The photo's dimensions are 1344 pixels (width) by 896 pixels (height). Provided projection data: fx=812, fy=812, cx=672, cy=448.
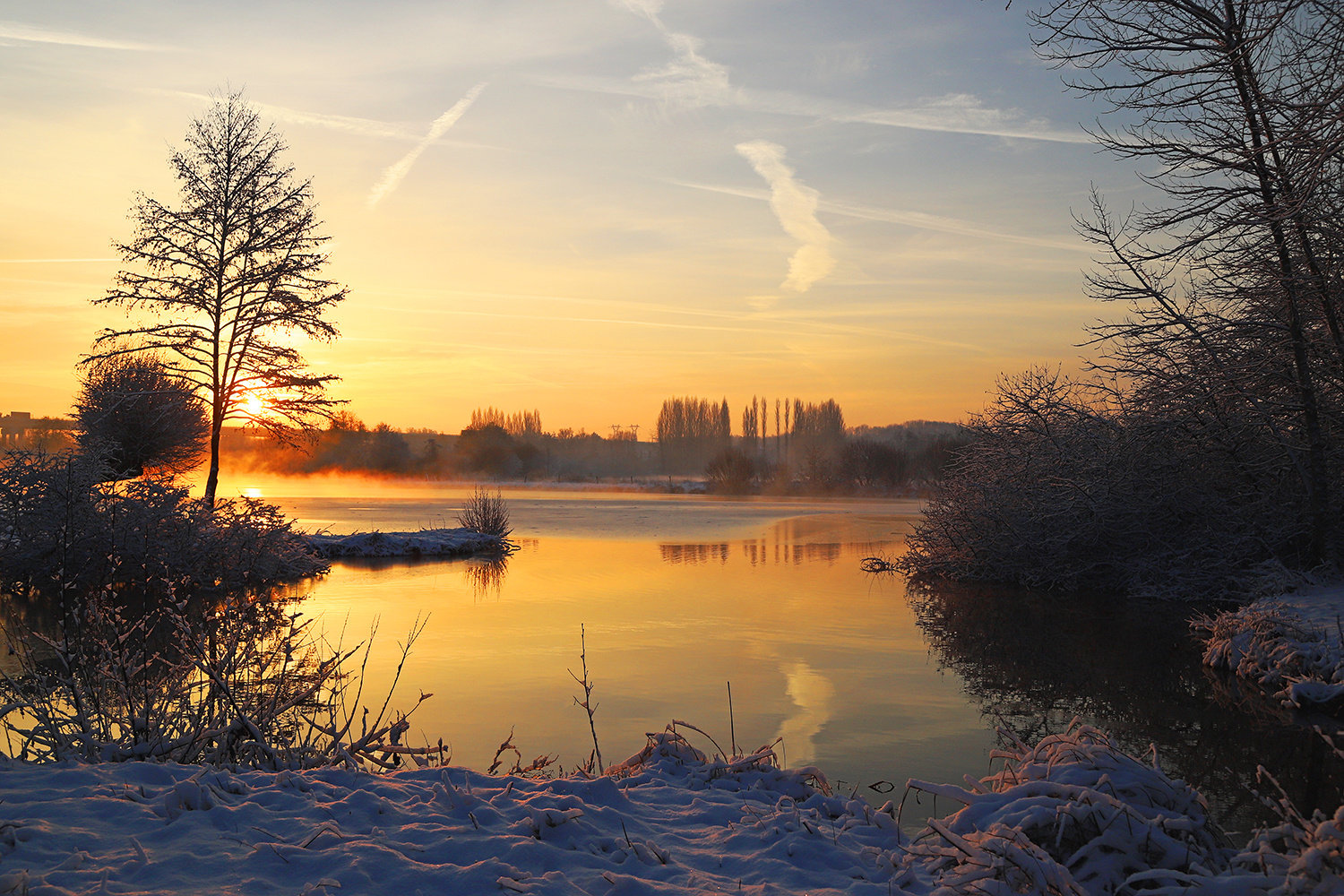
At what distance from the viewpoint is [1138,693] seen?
837 cm

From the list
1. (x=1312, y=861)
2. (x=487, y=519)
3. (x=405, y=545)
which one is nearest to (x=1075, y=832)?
(x=1312, y=861)

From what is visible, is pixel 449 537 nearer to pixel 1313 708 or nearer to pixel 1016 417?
pixel 1016 417

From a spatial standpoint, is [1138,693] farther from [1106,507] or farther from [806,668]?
[1106,507]

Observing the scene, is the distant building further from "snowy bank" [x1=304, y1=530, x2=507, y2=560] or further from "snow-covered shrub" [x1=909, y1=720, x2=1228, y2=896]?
"snow-covered shrub" [x1=909, y1=720, x2=1228, y2=896]

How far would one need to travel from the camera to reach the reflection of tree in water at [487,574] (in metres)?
14.4

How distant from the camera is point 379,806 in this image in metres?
4.04

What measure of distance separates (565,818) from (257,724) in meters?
2.21

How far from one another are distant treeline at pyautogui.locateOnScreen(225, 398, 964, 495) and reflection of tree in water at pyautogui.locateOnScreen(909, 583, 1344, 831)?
7238mm

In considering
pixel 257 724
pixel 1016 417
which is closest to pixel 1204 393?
pixel 1016 417

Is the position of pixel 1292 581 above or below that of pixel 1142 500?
below

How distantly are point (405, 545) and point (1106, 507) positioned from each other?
618 inches

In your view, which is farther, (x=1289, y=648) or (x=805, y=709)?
(x=1289, y=648)

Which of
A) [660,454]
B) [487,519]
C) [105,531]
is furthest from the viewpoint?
[660,454]

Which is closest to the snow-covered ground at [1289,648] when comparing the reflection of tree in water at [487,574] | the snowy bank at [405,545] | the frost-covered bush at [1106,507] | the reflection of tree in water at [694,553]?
the frost-covered bush at [1106,507]
